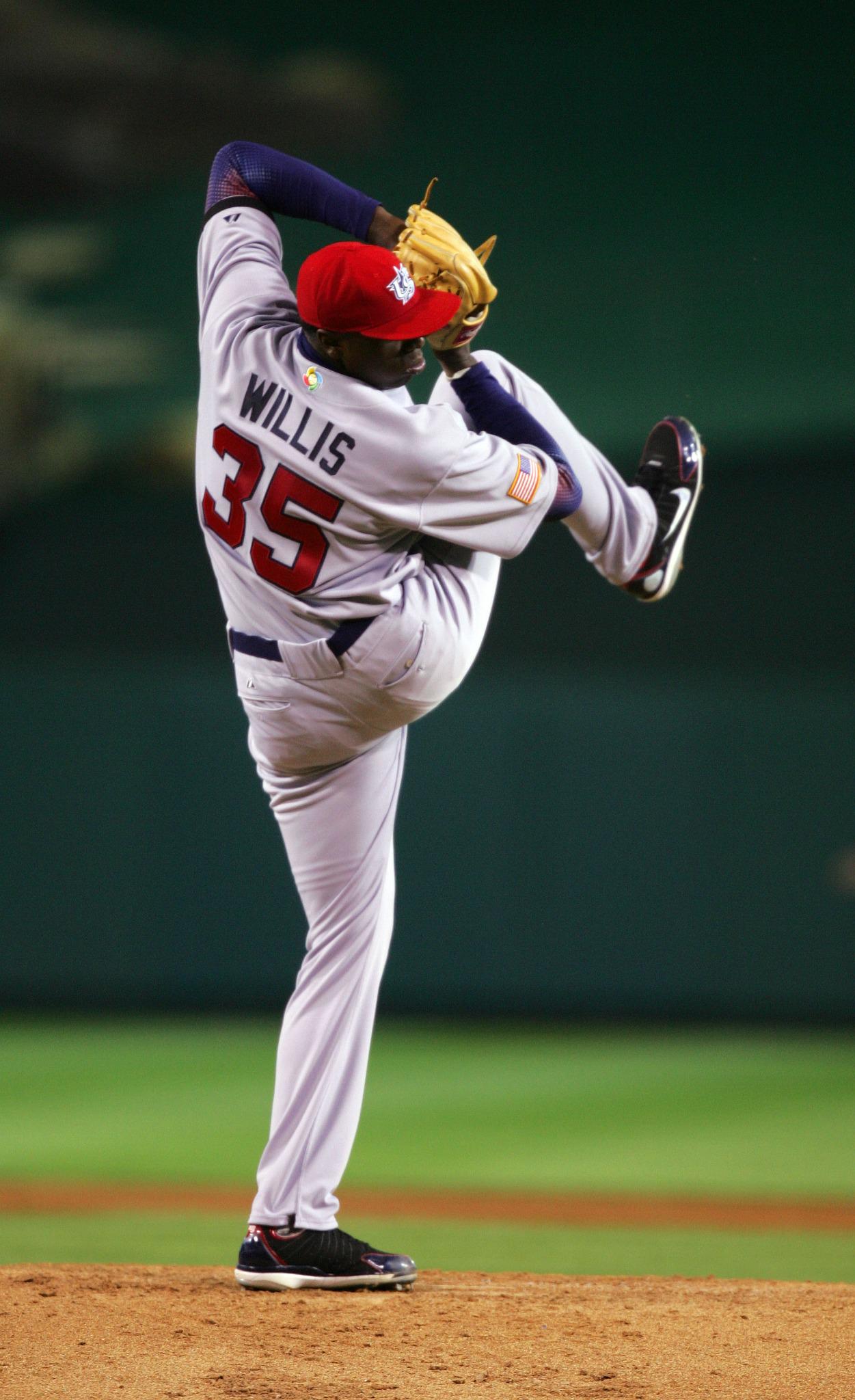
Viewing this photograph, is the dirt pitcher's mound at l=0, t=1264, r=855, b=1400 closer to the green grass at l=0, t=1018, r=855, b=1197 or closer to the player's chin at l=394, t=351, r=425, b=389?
the player's chin at l=394, t=351, r=425, b=389

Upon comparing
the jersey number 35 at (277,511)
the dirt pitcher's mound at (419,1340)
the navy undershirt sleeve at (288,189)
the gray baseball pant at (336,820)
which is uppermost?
the navy undershirt sleeve at (288,189)

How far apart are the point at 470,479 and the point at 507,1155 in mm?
3584

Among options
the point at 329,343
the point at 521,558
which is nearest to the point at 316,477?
the point at 329,343

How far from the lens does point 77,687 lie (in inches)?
347

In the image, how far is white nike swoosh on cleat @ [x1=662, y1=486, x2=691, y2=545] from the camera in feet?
9.68

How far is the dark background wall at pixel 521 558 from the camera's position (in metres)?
8.55

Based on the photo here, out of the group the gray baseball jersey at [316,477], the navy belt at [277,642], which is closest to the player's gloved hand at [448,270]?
the gray baseball jersey at [316,477]

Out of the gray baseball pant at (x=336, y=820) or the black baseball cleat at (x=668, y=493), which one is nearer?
the gray baseball pant at (x=336, y=820)

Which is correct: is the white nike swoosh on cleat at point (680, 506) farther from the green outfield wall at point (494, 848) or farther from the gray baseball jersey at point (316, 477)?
the green outfield wall at point (494, 848)

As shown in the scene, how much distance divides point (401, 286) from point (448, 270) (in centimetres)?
17

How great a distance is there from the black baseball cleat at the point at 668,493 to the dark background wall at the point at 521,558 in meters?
5.57

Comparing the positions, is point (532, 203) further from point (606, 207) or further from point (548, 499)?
point (548, 499)

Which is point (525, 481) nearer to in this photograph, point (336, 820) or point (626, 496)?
point (626, 496)

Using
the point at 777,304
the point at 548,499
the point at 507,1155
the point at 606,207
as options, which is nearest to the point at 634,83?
the point at 606,207
